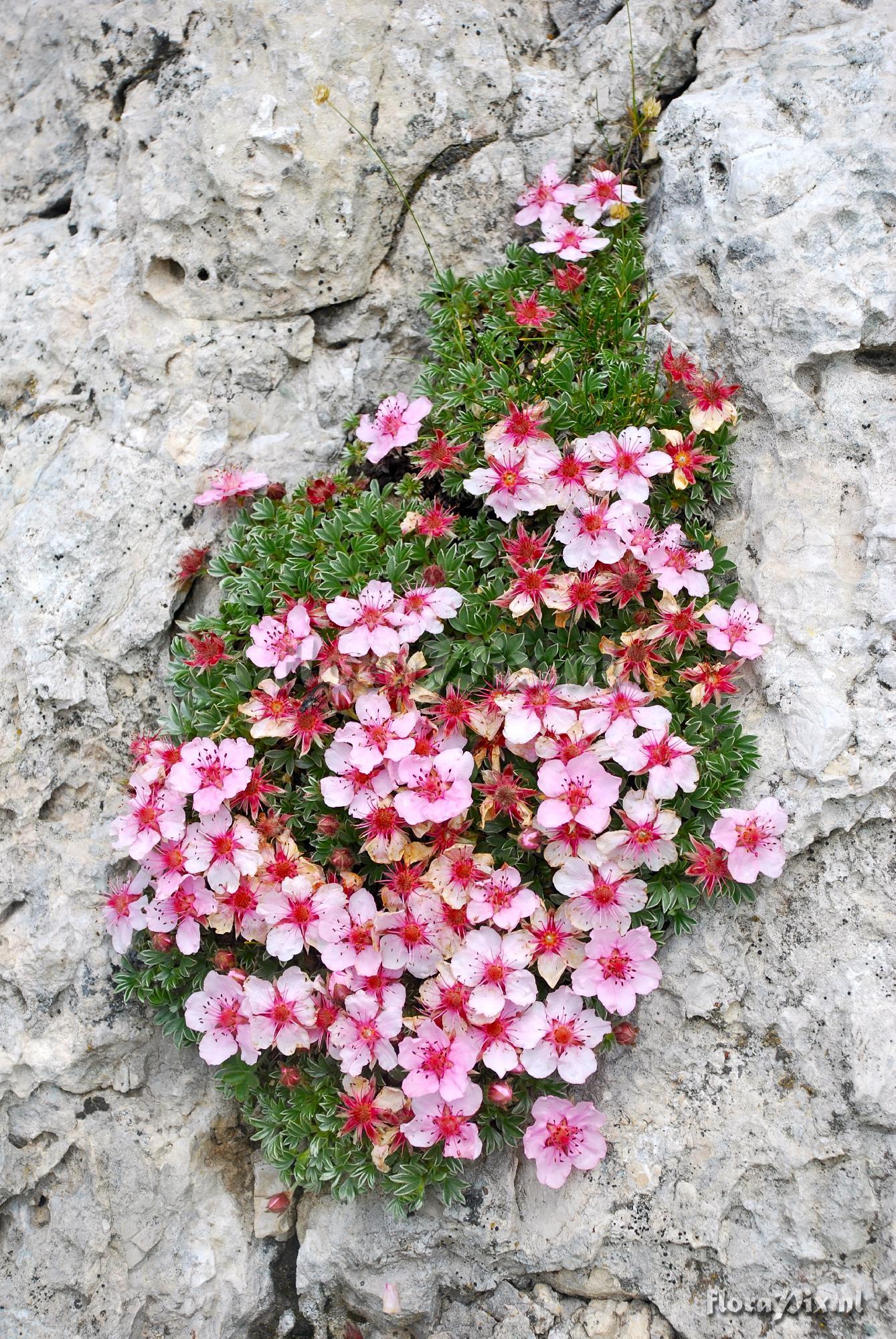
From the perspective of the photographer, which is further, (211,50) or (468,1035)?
(211,50)

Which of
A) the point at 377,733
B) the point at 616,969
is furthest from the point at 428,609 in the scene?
the point at 616,969

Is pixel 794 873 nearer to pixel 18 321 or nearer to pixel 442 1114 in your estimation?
pixel 442 1114

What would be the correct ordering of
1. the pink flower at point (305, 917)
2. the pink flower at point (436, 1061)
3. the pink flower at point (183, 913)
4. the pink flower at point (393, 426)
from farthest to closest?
1. the pink flower at point (393, 426)
2. the pink flower at point (183, 913)
3. the pink flower at point (305, 917)
4. the pink flower at point (436, 1061)

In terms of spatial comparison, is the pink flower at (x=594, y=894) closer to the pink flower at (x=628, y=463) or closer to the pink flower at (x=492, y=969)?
the pink flower at (x=492, y=969)

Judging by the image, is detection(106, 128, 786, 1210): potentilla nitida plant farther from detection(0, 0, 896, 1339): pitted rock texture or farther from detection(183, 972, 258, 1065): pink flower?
detection(0, 0, 896, 1339): pitted rock texture

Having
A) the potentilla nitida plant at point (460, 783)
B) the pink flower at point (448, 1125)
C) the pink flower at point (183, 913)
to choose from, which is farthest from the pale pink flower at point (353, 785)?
the pink flower at point (448, 1125)

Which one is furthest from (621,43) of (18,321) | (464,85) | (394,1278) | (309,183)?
(394,1278)

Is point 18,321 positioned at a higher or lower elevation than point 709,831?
higher
